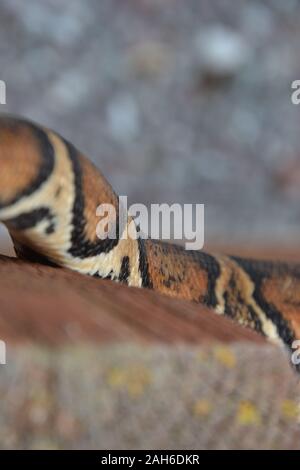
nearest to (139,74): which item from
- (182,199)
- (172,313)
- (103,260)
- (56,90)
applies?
(56,90)

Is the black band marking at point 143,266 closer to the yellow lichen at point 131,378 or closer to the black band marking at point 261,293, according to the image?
the black band marking at point 261,293

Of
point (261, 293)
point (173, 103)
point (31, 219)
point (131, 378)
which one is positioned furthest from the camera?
point (173, 103)

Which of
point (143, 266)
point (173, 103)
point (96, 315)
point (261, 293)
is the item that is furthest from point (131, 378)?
point (173, 103)

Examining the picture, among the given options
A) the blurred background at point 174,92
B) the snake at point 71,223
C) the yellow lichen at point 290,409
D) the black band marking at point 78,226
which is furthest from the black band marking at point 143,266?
the blurred background at point 174,92

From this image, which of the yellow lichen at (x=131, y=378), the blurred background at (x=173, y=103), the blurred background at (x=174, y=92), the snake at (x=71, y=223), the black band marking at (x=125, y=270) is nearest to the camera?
the yellow lichen at (x=131, y=378)

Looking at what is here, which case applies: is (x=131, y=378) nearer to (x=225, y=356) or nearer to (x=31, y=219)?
(x=225, y=356)

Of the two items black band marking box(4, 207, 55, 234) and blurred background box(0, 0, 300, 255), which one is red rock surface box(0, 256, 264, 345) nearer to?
black band marking box(4, 207, 55, 234)
